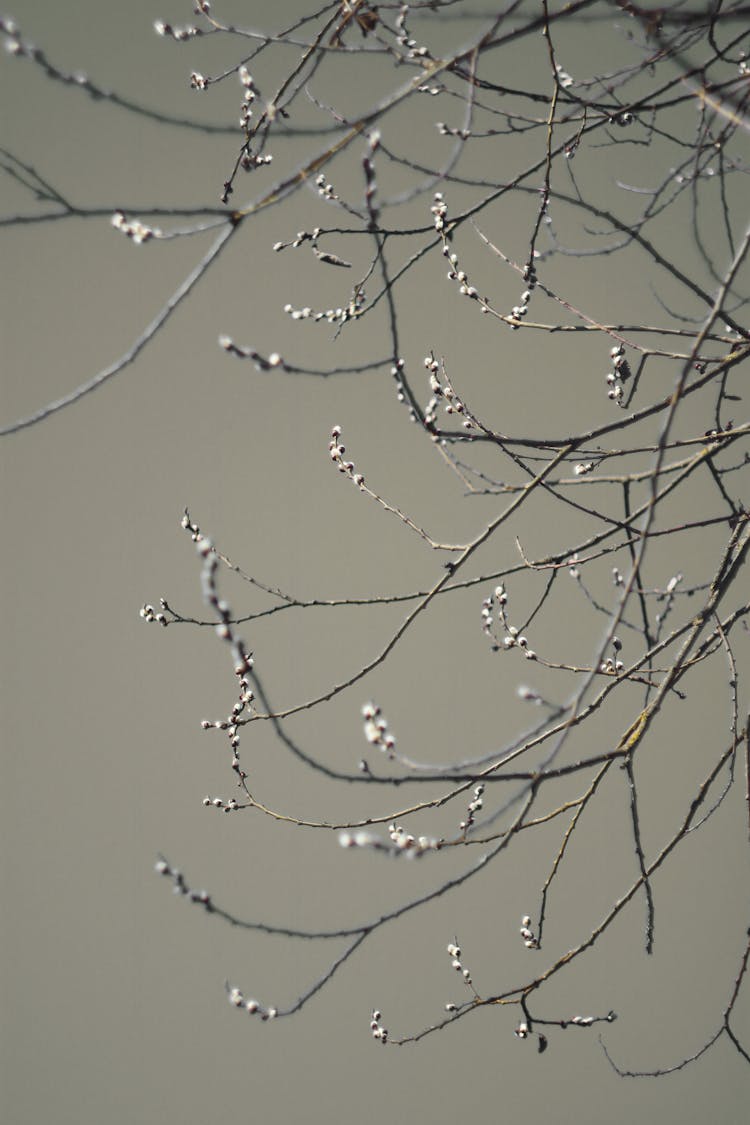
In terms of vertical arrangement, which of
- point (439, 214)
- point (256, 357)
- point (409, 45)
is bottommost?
point (256, 357)

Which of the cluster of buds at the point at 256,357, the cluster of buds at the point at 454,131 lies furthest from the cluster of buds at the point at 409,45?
the cluster of buds at the point at 256,357

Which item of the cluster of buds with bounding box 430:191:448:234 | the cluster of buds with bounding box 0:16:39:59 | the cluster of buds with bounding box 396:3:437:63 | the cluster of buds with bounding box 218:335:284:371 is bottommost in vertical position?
the cluster of buds with bounding box 218:335:284:371

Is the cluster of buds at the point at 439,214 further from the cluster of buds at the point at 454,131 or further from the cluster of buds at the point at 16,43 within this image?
the cluster of buds at the point at 16,43

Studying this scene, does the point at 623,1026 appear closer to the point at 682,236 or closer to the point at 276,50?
the point at 682,236

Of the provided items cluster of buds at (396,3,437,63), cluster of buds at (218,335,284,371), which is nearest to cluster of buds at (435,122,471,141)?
cluster of buds at (396,3,437,63)

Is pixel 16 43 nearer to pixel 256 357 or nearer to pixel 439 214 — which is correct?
pixel 256 357

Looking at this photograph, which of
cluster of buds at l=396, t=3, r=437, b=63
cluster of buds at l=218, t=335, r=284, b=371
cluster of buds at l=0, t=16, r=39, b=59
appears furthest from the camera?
cluster of buds at l=396, t=3, r=437, b=63

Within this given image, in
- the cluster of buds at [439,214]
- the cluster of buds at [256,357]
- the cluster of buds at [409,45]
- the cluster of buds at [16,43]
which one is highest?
the cluster of buds at [409,45]

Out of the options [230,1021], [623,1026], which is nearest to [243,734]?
[230,1021]

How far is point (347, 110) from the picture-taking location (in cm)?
238

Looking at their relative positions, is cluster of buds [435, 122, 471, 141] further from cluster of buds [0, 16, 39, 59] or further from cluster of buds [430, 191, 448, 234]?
cluster of buds [0, 16, 39, 59]

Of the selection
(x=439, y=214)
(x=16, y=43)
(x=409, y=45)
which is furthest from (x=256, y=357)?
(x=409, y=45)

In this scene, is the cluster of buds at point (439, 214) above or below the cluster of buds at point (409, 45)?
below

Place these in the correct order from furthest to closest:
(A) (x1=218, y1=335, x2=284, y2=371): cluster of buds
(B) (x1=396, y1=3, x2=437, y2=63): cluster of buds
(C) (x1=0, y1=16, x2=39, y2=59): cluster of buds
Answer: (B) (x1=396, y1=3, x2=437, y2=63): cluster of buds → (A) (x1=218, y1=335, x2=284, y2=371): cluster of buds → (C) (x1=0, y1=16, x2=39, y2=59): cluster of buds
